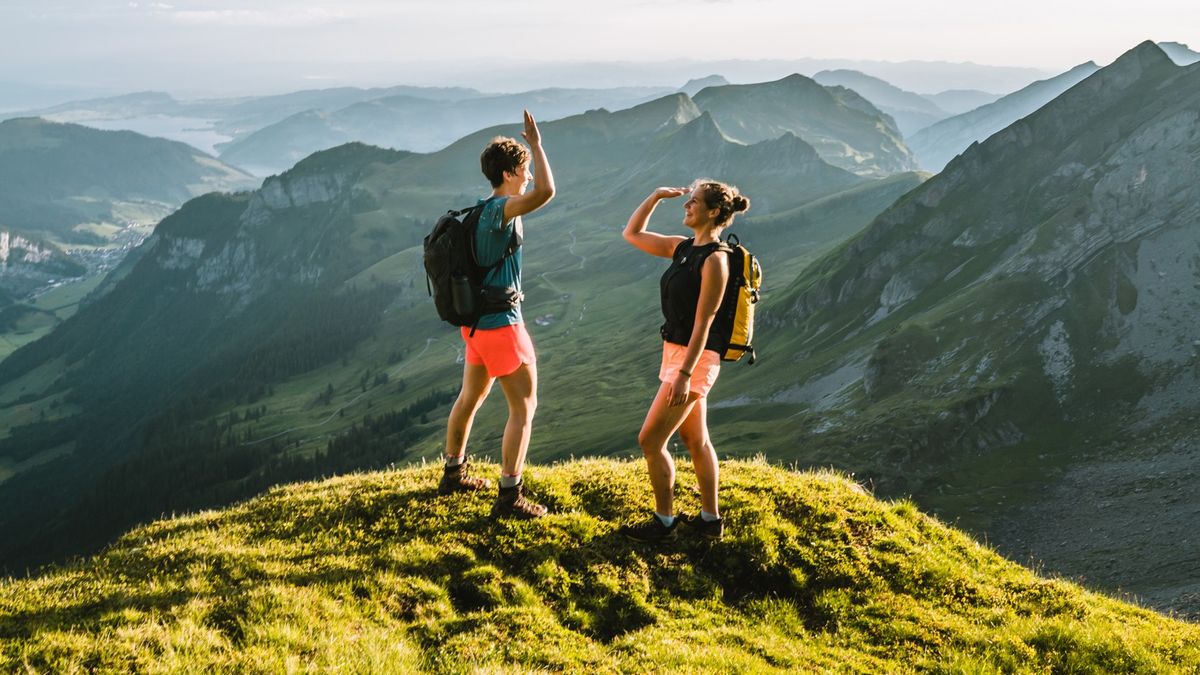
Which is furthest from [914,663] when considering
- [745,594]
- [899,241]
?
[899,241]

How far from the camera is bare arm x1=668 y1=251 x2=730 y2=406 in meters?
11.1

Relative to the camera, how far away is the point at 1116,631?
11.2 m

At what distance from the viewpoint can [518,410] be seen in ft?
40.2

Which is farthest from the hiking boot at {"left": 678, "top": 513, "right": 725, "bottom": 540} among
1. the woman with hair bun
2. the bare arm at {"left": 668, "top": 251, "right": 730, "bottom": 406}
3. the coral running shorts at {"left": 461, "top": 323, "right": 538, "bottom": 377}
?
the coral running shorts at {"left": 461, "top": 323, "right": 538, "bottom": 377}

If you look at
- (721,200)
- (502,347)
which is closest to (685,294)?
(721,200)

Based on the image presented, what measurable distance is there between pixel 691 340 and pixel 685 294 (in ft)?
2.44

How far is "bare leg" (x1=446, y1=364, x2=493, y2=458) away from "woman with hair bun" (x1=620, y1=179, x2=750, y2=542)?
279 centimetres

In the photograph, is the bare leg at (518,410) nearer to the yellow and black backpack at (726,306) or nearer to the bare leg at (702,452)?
the yellow and black backpack at (726,306)

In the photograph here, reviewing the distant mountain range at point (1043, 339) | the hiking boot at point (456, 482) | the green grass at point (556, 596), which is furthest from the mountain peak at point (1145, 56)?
the hiking boot at point (456, 482)

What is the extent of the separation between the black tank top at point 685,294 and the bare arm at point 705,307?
0.81 ft

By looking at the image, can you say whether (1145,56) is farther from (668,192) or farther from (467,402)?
(467,402)

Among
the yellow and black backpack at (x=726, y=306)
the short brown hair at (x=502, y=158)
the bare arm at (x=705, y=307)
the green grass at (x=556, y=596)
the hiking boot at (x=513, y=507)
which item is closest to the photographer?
the green grass at (x=556, y=596)

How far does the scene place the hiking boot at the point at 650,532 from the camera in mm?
12680

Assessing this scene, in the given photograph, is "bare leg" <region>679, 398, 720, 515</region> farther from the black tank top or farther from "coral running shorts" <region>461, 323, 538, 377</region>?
"coral running shorts" <region>461, 323, 538, 377</region>
